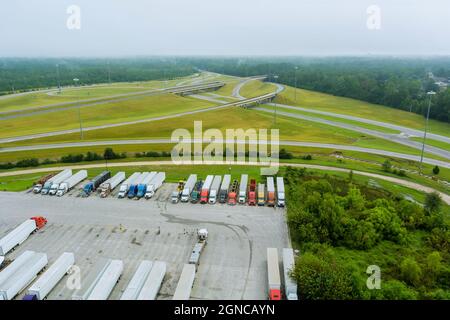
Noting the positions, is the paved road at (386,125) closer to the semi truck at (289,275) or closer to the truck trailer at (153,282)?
the semi truck at (289,275)

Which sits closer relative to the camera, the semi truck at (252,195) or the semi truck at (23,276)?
the semi truck at (23,276)

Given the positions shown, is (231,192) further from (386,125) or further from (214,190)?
(386,125)

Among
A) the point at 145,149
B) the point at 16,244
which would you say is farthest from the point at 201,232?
the point at 145,149

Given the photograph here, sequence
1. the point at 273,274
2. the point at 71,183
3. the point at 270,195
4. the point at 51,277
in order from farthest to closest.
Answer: the point at 71,183, the point at 270,195, the point at 273,274, the point at 51,277

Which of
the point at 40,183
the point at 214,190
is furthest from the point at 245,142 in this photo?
the point at 40,183

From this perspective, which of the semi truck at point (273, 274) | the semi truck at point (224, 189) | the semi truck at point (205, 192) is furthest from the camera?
the semi truck at point (224, 189)

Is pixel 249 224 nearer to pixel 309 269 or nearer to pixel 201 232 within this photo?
pixel 201 232

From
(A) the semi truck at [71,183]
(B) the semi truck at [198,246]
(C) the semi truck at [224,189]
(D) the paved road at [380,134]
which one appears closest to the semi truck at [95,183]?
(A) the semi truck at [71,183]
